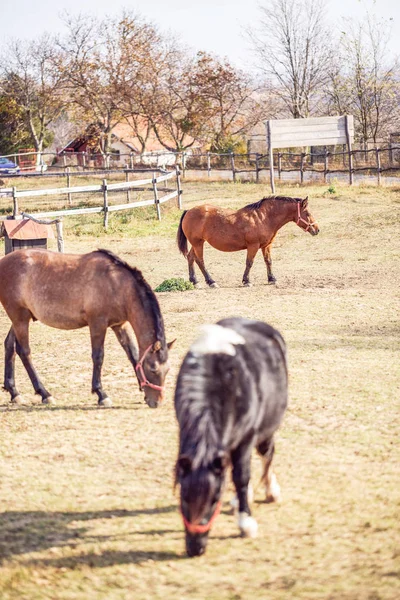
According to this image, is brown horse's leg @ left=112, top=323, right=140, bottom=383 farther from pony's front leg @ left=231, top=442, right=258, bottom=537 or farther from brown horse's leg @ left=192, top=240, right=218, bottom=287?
brown horse's leg @ left=192, top=240, right=218, bottom=287

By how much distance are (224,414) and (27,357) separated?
13.5ft

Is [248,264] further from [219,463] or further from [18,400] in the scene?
[219,463]

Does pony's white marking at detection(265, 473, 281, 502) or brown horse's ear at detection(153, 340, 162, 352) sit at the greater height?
brown horse's ear at detection(153, 340, 162, 352)

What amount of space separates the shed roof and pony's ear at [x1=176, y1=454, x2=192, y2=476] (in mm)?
10593

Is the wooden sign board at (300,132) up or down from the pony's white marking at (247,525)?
up

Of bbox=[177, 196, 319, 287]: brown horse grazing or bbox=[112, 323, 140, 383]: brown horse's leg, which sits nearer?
bbox=[112, 323, 140, 383]: brown horse's leg

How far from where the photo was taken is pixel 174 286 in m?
13.7

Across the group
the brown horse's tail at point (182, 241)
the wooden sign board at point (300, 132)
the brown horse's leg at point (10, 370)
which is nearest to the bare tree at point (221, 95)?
the wooden sign board at point (300, 132)

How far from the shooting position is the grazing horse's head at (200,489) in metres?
3.75

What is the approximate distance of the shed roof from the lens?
13.7m

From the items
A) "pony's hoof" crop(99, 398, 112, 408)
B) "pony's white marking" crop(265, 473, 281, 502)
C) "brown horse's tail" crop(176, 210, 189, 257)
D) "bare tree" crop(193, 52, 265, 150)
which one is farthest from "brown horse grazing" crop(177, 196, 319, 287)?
"bare tree" crop(193, 52, 265, 150)

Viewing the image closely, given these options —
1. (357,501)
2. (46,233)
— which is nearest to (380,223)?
(46,233)

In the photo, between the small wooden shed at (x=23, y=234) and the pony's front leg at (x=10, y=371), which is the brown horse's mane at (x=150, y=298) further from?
the small wooden shed at (x=23, y=234)

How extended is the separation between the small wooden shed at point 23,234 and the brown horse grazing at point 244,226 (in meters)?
2.71
